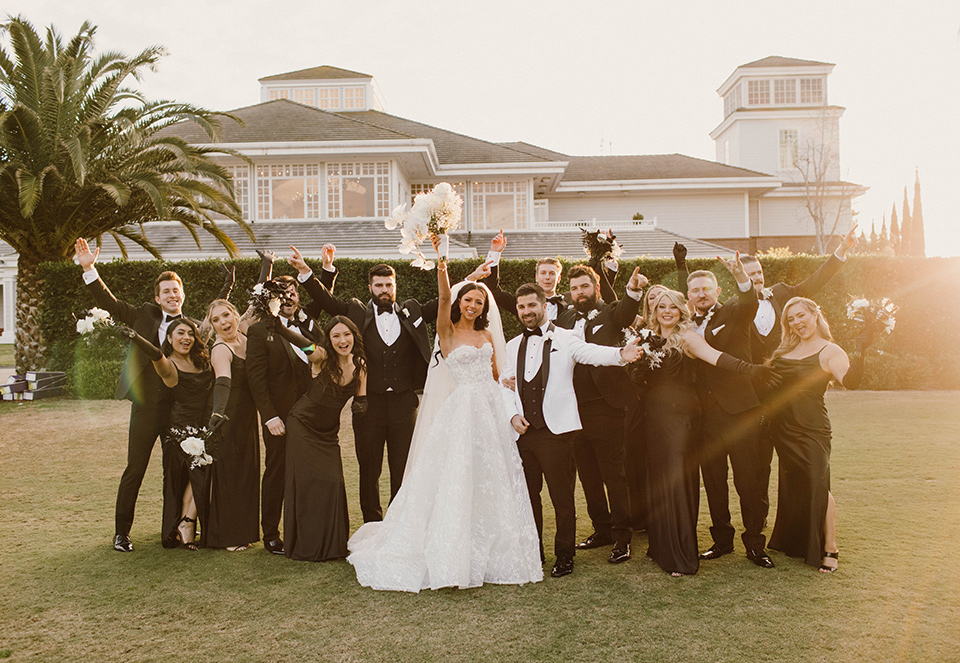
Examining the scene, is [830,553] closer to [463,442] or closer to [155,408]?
[463,442]

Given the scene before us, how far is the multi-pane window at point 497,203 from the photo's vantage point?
2622cm

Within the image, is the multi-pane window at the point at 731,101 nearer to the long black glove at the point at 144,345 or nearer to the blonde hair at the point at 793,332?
the blonde hair at the point at 793,332

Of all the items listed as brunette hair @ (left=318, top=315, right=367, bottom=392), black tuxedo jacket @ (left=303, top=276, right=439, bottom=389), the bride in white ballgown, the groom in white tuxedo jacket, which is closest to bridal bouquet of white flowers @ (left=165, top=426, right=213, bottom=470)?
brunette hair @ (left=318, top=315, right=367, bottom=392)

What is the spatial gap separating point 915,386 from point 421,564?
15.4m

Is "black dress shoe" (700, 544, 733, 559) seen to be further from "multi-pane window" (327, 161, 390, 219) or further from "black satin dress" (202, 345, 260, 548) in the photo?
"multi-pane window" (327, 161, 390, 219)

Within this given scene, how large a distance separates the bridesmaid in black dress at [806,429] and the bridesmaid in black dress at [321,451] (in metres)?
3.27

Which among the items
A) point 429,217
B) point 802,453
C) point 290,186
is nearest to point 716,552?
point 802,453

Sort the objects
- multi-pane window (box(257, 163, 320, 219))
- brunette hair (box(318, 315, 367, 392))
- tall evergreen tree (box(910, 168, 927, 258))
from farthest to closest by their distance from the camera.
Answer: tall evergreen tree (box(910, 168, 927, 258)), multi-pane window (box(257, 163, 320, 219)), brunette hair (box(318, 315, 367, 392))

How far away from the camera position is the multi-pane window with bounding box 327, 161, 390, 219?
2375 cm

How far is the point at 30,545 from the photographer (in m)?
5.75

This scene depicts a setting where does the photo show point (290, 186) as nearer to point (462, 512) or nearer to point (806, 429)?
point (462, 512)

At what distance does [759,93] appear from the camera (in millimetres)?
37156

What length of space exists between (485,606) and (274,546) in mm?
2020

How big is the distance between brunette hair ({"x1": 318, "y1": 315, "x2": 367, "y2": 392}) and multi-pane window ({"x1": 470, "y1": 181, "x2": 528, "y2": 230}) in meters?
21.0
